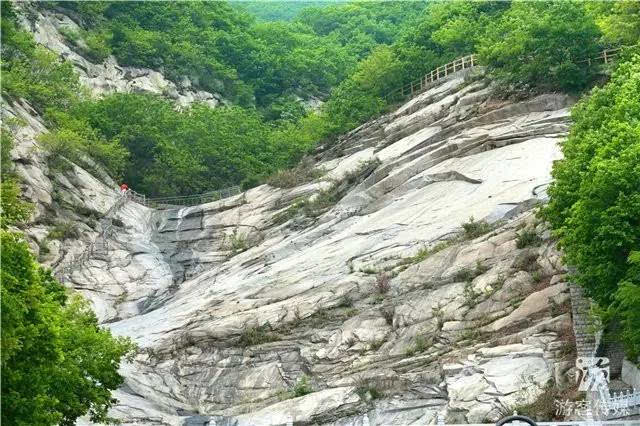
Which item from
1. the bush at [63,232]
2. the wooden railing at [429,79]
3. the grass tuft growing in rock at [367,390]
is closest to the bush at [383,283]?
the grass tuft growing in rock at [367,390]

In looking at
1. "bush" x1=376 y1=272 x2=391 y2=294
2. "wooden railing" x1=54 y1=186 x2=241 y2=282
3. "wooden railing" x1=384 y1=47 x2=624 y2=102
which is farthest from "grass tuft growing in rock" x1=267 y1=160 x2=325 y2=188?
"bush" x1=376 y1=272 x2=391 y2=294

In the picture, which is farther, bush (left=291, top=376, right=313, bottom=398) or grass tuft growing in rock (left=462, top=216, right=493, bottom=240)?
grass tuft growing in rock (left=462, top=216, right=493, bottom=240)

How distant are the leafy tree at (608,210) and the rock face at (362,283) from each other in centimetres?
269

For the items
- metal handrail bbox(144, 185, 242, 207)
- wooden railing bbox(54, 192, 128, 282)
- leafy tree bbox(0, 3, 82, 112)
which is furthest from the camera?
leafy tree bbox(0, 3, 82, 112)

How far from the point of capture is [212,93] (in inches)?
2862

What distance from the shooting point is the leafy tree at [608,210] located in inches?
877

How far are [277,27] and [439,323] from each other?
190ft

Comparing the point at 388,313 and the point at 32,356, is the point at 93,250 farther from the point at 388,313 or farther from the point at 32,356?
the point at 32,356

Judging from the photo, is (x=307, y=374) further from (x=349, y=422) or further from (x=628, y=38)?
(x=628, y=38)

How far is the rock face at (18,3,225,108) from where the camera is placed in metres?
64.8

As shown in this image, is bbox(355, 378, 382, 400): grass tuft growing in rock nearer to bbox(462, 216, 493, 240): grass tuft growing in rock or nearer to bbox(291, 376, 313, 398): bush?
bbox(291, 376, 313, 398): bush

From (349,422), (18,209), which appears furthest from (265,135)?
(18,209)

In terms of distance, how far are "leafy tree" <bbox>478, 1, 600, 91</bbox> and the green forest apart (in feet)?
0.21

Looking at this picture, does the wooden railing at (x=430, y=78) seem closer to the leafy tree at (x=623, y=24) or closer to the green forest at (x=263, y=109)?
the green forest at (x=263, y=109)
